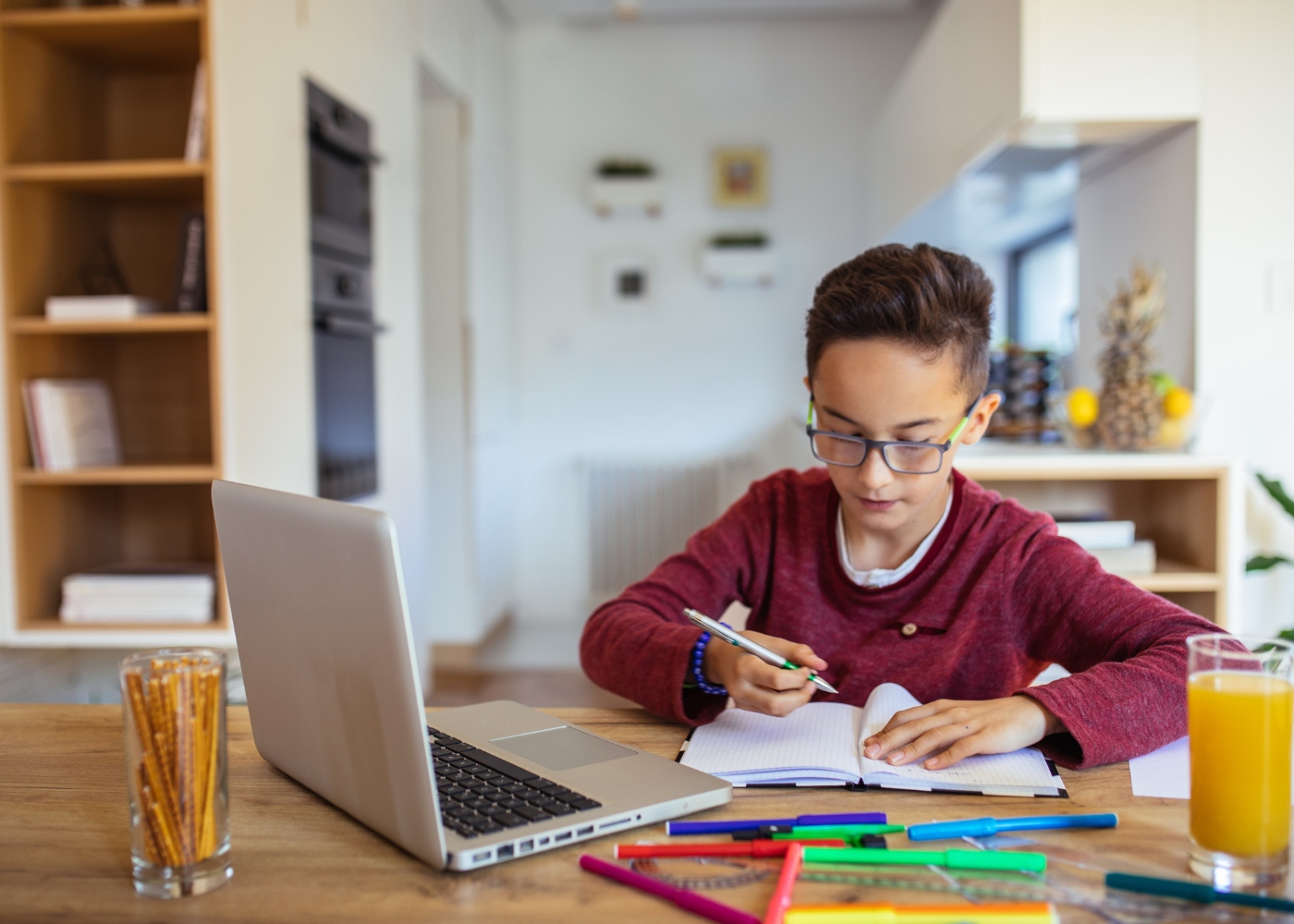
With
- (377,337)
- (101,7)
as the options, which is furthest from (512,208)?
(101,7)

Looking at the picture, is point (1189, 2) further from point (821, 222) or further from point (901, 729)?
point (821, 222)

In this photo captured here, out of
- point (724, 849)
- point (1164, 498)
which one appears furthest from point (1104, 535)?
point (724, 849)

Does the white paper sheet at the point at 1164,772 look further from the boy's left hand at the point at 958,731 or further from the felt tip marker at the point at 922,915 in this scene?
the felt tip marker at the point at 922,915

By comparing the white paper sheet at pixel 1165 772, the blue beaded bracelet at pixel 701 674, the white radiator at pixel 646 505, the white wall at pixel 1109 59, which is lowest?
the white radiator at pixel 646 505

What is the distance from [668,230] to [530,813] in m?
4.33

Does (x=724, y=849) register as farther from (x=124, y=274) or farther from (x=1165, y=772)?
(x=124, y=274)

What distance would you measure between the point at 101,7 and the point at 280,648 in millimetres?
2117

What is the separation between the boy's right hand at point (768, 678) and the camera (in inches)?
38.8

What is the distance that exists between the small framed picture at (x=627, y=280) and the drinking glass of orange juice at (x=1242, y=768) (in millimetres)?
4310

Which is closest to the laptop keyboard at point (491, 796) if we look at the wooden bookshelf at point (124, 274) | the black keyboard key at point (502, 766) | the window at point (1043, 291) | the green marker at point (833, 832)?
the black keyboard key at point (502, 766)

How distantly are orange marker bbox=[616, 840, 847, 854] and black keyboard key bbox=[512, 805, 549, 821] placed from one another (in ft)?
0.22

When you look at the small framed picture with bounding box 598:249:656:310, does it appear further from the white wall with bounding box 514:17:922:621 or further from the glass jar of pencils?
the glass jar of pencils

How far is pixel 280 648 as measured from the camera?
2.73 feet

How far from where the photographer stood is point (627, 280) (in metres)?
4.93
